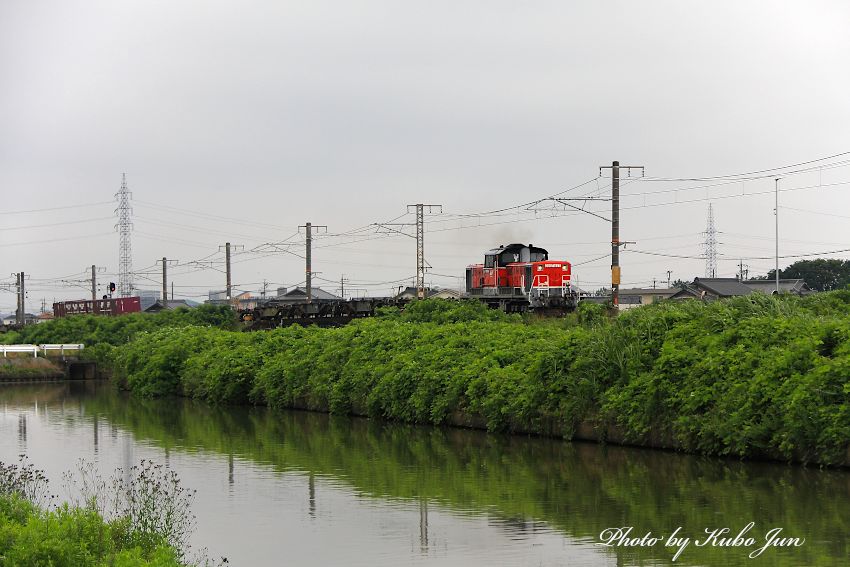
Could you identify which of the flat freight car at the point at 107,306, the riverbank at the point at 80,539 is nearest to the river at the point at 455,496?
the riverbank at the point at 80,539

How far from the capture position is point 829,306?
30.8m

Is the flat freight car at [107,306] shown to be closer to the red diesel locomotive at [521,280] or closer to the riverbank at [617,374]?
the red diesel locomotive at [521,280]

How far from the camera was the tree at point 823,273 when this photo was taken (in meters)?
108

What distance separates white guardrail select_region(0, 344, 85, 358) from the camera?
6756 centimetres

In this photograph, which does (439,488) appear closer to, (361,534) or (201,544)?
(361,534)

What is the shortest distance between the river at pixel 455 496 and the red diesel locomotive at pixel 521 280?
20110 mm

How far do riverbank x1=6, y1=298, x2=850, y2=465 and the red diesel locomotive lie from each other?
397 inches

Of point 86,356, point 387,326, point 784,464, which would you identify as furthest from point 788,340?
point 86,356

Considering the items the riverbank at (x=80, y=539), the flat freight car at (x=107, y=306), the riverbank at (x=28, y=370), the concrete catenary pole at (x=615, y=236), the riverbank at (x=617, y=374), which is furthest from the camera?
the flat freight car at (x=107, y=306)

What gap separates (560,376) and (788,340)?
6448 mm

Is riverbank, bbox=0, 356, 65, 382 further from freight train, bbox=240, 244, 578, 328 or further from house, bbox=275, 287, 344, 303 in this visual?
house, bbox=275, 287, 344, 303

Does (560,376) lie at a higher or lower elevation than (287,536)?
higher

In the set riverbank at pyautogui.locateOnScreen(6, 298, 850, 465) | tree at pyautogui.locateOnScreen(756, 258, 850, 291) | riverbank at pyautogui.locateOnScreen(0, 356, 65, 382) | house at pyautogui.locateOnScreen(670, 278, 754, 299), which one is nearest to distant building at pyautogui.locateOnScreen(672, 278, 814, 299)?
house at pyautogui.locateOnScreen(670, 278, 754, 299)

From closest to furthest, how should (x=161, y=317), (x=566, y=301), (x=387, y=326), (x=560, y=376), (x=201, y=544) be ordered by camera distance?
(x=201, y=544) → (x=560, y=376) → (x=387, y=326) → (x=566, y=301) → (x=161, y=317)
